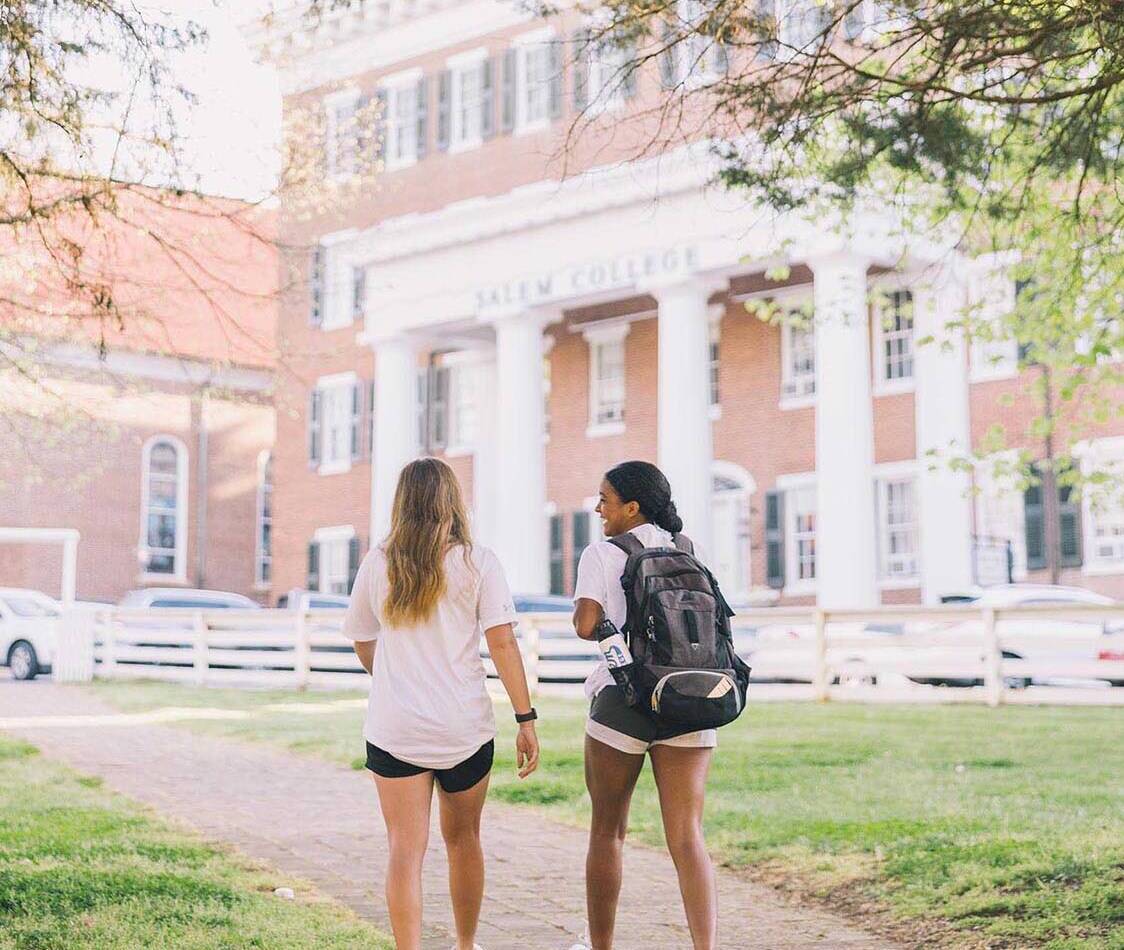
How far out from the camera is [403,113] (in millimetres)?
39469

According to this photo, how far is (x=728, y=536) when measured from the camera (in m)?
34.2

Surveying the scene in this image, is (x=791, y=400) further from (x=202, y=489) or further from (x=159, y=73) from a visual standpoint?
(x=159, y=73)

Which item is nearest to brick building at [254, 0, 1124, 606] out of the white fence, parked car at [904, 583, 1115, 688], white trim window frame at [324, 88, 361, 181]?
parked car at [904, 583, 1115, 688]

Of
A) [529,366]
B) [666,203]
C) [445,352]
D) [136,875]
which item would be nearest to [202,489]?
[445,352]

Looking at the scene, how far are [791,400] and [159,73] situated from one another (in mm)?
26186

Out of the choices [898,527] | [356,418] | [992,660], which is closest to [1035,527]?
[898,527]

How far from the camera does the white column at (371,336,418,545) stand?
36188mm

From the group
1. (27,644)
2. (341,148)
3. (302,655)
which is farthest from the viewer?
(27,644)

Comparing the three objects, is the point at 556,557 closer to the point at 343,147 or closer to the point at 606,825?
the point at 343,147

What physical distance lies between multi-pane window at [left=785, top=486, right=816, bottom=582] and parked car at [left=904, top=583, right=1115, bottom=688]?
6615 mm

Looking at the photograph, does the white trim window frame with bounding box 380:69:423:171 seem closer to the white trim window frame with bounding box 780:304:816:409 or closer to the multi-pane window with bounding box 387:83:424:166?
the multi-pane window with bounding box 387:83:424:166

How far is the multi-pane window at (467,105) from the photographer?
3803 cm

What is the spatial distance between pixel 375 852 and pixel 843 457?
1947 centimetres

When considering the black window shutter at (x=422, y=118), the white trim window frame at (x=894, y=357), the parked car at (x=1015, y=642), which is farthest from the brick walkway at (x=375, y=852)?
the black window shutter at (x=422, y=118)
